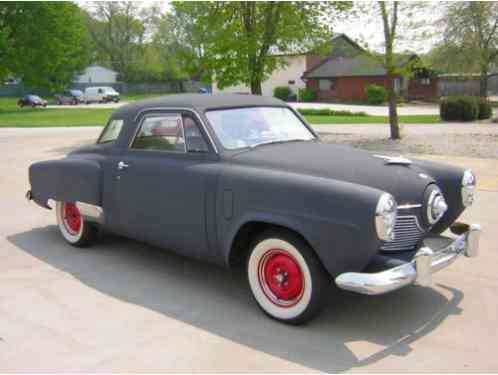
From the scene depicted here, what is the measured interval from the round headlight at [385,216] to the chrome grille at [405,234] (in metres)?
0.30

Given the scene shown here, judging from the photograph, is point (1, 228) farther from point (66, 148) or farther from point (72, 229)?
point (66, 148)

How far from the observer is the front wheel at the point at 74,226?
5836 millimetres

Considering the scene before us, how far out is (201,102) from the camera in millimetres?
4855

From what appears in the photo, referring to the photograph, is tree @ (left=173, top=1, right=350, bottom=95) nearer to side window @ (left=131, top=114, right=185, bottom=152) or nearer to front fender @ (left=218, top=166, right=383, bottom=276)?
side window @ (left=131, top=114, right=185, bottom=152)

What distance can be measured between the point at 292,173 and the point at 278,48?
45.5 feet

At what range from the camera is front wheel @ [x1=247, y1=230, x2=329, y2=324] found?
12.4 feet

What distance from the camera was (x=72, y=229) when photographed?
6035 mm

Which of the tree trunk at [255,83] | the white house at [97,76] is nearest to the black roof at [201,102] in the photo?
the tree trunk at [255,83]

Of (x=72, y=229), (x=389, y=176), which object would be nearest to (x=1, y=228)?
(x=72, y=229)

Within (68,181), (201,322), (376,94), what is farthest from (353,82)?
(201,322)

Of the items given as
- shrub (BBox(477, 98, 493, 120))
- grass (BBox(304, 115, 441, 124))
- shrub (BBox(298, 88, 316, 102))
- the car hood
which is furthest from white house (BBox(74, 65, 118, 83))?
the car hood

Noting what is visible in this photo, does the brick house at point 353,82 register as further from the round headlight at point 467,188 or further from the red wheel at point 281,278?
the red wheel at point 281,278

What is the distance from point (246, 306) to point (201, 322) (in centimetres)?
45

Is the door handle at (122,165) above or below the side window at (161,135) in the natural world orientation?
below
